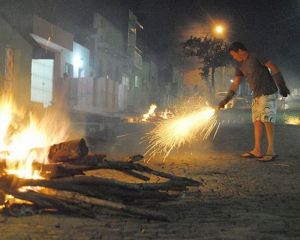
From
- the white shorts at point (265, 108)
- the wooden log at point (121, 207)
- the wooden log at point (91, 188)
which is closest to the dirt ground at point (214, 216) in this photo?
the wooden log at point (121, 207)

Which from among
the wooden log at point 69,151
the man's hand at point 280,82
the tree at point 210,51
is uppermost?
the tree at point 210,51

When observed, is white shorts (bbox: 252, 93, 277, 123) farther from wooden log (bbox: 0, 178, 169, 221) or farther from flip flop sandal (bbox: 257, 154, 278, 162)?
wooden log (bbox: 0, 178, 169, 221)

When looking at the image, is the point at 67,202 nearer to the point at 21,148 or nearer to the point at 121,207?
the point at 121,207

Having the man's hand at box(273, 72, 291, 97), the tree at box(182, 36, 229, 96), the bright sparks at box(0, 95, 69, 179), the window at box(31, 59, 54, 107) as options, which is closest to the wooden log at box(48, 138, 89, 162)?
the bright sparks at box(0, 95, 69, 179)

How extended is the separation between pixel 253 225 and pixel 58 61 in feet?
71.2

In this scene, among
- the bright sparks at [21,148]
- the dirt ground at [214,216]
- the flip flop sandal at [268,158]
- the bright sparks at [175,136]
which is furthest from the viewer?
the bright sparks at [175,136]

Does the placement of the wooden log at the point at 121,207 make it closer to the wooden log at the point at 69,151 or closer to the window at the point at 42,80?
the wooden log at the point at 69,151

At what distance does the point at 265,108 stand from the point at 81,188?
5.07 meters

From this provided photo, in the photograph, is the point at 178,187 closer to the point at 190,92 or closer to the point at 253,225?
the point at 253,225

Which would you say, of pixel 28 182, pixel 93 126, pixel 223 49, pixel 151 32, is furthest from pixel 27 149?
pixel 223 49

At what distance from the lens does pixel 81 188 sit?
453 cm

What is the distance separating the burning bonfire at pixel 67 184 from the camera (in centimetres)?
429

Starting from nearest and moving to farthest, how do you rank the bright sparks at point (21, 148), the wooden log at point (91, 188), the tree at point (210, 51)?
the wooden log at point (91, 188), the bright sparks at point (21, 148), the tree at point (210, 51)

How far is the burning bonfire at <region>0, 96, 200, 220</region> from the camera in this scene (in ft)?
14.1
